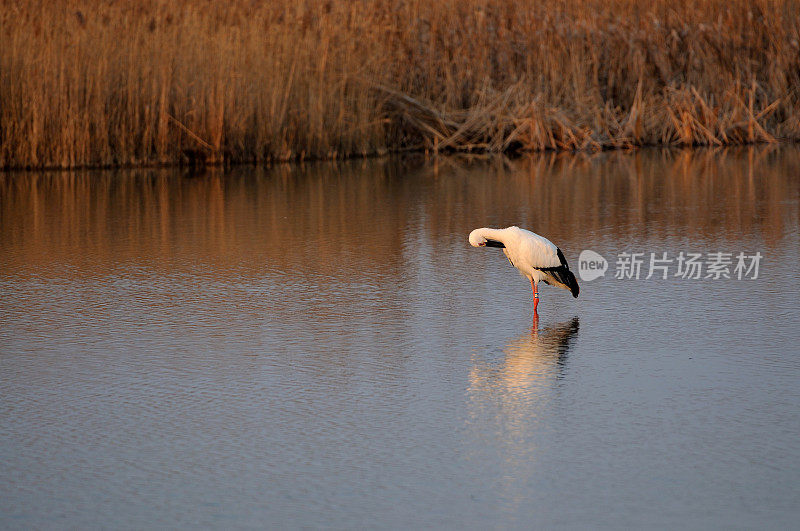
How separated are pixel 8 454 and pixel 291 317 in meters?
1.93

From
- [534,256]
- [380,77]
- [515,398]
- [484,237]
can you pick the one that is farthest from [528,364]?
[380,77]

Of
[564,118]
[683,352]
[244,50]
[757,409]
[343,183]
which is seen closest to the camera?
[757,409]

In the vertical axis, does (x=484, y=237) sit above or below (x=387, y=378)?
above

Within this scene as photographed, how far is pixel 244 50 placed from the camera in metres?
12.7

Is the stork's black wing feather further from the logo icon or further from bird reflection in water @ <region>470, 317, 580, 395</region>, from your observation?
the logo icon

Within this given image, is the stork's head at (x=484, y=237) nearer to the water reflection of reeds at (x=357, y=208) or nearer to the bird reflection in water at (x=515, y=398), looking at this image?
the bird reflection in water at (x=515, y=398)

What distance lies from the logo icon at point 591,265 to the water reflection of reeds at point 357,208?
459mm

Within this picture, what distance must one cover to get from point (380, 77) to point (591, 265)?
324 inches

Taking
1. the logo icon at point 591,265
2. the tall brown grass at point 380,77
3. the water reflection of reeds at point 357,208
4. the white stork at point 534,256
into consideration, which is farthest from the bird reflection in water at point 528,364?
the tall brown grass at point 380,77

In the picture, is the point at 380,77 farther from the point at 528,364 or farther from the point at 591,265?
the point at 528,364

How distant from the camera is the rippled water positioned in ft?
9.93

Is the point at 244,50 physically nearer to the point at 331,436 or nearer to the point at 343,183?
the point at 343,183

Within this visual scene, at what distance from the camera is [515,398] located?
12.8ft

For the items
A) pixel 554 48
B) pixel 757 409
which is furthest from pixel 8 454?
pixel 554 48
